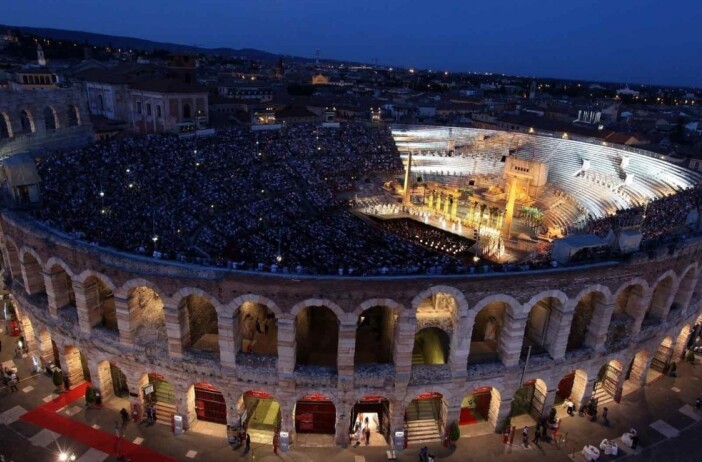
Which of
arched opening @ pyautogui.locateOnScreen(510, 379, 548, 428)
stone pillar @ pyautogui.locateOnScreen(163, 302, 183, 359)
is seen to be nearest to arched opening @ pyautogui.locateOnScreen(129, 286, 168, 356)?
stone pillar @ pyautogui.locateOnScreen(163, 302, 183, 359)

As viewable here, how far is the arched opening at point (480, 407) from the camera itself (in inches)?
1107

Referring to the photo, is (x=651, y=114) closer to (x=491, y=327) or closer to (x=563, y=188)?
(x=563, y=188)

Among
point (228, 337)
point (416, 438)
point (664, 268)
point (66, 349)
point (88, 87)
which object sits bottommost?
point (416, 438)

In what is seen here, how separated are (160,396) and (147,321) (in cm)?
443

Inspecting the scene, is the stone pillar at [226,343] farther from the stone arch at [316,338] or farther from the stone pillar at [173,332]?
the stone arch at [316,338]

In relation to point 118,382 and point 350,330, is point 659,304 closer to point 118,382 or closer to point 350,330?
point 350,330

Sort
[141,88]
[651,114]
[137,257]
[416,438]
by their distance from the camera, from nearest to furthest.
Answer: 1. [137,257]
2. [416,438]
3. [141,88]
4. [651,114]

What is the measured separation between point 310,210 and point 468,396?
2932 cm

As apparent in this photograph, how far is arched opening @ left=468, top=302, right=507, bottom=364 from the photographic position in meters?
27.6

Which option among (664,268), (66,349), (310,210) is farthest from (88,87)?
(664,268)

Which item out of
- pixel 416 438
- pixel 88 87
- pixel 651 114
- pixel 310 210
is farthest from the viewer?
pixel 651 114

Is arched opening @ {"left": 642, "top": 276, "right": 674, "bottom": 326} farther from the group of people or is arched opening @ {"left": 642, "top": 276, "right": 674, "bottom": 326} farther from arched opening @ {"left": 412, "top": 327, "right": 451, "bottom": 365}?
the group of people

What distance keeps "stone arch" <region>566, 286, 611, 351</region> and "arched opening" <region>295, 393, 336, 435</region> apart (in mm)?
14243

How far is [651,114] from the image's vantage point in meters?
125
